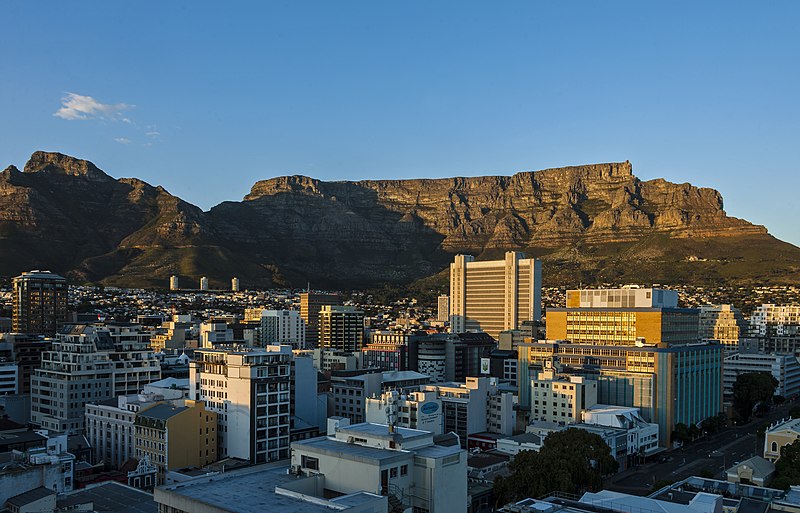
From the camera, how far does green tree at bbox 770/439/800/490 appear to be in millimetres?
58209

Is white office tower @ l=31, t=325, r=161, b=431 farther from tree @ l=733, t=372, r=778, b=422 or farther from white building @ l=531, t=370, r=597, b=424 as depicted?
tree @ l=733, t=372, r=778, b=422

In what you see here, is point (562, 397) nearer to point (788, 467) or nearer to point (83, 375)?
point (788, 467)

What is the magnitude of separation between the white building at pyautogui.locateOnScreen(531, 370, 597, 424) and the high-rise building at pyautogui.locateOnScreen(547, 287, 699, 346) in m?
11.5

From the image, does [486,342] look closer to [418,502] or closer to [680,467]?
[680,467]

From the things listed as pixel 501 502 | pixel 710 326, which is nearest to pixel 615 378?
pixel 501 502

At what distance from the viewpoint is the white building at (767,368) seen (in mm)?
134625

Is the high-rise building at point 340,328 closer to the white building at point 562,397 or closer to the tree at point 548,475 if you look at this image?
the white building at point 562,397

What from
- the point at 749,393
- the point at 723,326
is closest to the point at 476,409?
the point at 749,393

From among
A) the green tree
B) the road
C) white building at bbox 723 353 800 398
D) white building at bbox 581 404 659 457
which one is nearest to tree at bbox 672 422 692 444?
the road

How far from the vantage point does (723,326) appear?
554 feet

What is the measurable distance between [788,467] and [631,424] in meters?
23.5

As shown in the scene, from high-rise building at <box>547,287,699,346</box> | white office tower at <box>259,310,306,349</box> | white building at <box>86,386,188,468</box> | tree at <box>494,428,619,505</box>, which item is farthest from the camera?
white office tower at <box>259,310,306,349</box>

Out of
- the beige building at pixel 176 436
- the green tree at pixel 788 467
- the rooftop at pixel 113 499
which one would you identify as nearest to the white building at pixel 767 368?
the green tree at pixel 788 467

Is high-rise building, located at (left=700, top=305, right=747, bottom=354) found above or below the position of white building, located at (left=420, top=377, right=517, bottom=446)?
above
